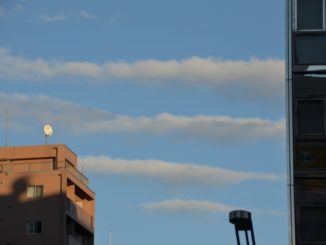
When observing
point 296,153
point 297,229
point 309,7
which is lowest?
point 297,229

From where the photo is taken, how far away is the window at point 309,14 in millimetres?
30781

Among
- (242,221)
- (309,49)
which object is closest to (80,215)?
(309,49)

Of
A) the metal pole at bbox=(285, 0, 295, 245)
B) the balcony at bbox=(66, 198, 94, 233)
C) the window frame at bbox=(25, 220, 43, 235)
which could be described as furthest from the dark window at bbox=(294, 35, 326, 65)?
the balcony at bbox=(66, 198, 94, 233)

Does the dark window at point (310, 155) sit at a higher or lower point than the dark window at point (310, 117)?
lower

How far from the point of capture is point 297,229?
28641 millimetres

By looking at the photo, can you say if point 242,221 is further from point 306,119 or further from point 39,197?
point 39,197

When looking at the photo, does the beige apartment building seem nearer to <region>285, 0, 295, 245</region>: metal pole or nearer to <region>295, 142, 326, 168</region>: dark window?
<region>285, 0, 295, 245</region>: metal pole

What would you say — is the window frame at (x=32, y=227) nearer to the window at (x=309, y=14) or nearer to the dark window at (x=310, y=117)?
the window at (x=309, y=14)

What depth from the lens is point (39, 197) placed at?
7925 centimetres

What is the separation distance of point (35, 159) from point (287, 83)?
55442 mm

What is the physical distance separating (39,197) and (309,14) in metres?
51.1

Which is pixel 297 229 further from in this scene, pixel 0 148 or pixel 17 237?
pixel 0 148

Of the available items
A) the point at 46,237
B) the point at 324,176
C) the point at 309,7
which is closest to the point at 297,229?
the point at 324,176

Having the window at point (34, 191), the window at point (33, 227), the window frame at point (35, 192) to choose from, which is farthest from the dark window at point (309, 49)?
the window at point (34, 191)
